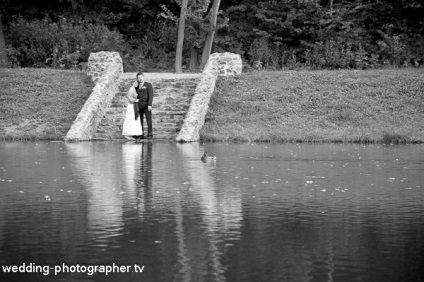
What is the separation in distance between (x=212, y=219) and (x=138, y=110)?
1698cm

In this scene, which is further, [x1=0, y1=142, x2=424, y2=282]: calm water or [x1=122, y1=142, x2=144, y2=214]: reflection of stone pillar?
[x1=122, y1=142, x2=144, y2=214]: reflection of stone pillar

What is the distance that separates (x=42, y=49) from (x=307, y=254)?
3311 centimetres

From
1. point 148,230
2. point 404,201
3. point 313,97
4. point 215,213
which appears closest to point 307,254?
point 148,230

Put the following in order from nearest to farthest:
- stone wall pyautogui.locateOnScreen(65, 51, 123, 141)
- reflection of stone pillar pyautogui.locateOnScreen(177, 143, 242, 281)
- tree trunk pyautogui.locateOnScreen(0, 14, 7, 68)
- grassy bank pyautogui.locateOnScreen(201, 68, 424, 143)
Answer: reflection of stone pillar pyautogui.locateOnScreen(177, 143, 242, 281) → grassy bank pyautogui.locateOnScreen(201, 68, 424, 143) → stone wall pyautogui.locateOnScreen(65, 51, 123, 141) → tree trunk pyautogui.locateOnScreen(0, 14, 7, 68)

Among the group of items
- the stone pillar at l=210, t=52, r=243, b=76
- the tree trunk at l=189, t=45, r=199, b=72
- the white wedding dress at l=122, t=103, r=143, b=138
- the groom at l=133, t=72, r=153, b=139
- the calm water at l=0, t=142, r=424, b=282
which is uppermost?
the tree trunk at l=189, t=45, r=199, b=72

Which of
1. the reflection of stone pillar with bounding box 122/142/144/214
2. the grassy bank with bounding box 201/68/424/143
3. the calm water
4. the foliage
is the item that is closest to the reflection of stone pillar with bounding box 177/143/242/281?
the calm water

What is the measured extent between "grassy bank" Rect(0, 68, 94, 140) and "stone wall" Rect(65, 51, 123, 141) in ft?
2.09

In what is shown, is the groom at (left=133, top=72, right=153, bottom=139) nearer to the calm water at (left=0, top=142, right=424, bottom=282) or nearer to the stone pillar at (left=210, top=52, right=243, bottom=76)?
the stone pillar at (left=210, top=52, right=243, bottom=76)

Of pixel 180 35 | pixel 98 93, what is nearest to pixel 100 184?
pixel 98 93

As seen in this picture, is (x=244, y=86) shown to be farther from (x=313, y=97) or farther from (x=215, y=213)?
(x=215, y=213)

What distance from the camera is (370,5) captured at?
1799 inches

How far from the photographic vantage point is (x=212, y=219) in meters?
12.3

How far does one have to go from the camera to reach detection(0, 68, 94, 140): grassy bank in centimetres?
2998

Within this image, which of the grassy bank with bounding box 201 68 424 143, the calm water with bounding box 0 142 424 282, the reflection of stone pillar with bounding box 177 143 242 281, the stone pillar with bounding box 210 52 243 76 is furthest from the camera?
the stone pillar with bounding box 210 52 243 76
